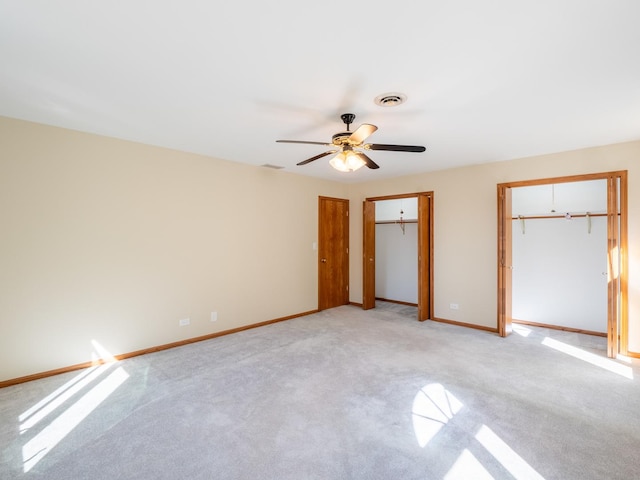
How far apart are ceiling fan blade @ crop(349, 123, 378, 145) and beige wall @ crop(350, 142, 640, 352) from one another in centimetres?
295

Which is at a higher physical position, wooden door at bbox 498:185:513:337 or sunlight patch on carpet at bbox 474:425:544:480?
wooden door at bbox 498:185:513:337

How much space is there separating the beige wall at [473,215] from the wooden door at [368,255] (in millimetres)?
613

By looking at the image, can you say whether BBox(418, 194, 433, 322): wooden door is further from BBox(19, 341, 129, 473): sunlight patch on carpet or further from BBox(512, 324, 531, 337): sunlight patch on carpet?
BBox(19, 341, 129, 473): sunlight patch on carpet

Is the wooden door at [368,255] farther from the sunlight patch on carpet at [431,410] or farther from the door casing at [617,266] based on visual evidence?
the door casing at [617,266]

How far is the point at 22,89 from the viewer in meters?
2.37

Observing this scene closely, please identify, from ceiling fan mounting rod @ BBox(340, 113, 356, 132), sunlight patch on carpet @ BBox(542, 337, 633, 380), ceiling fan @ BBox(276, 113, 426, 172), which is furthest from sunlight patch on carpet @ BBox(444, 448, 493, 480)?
ceiling fan mounting rod @ BBox(340, 113, 356, 132)

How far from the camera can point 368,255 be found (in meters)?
5.95

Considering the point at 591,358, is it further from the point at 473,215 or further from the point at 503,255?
the point at 473,215

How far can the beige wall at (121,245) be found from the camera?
2947 mm

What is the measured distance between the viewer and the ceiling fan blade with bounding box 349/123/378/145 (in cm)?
225

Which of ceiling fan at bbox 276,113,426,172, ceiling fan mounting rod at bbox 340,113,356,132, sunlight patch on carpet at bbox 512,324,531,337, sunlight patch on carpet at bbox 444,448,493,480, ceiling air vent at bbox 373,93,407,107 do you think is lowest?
sunlight patch on carpet at bbox 512,324,531,337

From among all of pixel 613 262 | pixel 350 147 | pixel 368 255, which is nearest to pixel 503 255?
pixel 613 262

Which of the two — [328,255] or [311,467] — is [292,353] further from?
[328,255]

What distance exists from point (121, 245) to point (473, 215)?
4.74 m
